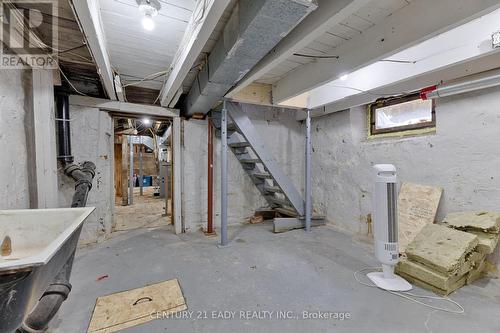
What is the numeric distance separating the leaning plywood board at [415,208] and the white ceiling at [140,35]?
2.96m

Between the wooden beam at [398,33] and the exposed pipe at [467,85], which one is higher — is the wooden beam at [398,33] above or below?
above

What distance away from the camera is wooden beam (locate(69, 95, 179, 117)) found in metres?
2.84

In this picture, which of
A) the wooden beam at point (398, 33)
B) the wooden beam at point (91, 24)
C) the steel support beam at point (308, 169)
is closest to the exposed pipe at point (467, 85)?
the wooden beam at point (398, 33)

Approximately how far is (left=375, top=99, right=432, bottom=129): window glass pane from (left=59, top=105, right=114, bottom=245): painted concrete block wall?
3.96 metres

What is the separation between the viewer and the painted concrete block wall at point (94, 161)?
9.29ft

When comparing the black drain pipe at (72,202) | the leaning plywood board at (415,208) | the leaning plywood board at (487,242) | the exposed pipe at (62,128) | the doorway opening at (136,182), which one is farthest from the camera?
the doorway opening at (136,182)

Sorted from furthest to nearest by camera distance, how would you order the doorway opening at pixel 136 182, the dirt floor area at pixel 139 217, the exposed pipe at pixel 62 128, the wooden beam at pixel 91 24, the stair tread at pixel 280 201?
the doorway opening at pixel 136 182 → the dirt floor area at pixel 139 217 → the stair tread at pixel 280 201 → the exposed pipe at pixel 62 128 → the wooden beam at pixel 91 24

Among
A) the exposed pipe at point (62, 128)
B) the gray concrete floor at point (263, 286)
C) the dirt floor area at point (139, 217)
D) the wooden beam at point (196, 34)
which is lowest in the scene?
the gray concrete floor at point (263, 286)

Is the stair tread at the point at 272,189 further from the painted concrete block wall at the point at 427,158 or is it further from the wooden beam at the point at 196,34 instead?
the wooden beam at the point at 196,34

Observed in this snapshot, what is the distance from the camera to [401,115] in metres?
2.86

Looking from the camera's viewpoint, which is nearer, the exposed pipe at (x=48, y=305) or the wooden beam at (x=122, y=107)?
the exposed pipe at (x=48, y=305)

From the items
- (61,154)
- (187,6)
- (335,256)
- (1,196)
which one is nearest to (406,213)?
(335,256)

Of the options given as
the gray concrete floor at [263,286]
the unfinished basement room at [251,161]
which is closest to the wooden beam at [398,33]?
the unfinished basement room at [251,161]

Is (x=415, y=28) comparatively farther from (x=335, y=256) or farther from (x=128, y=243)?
(x=128, y=243)
